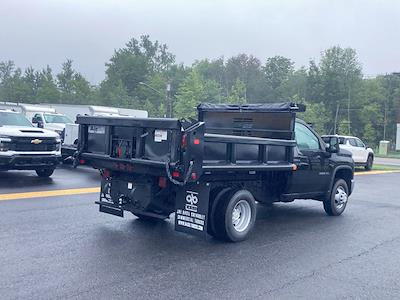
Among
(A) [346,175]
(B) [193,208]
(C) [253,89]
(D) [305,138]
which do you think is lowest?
(B) [193,208]

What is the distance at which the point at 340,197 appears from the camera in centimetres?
1037

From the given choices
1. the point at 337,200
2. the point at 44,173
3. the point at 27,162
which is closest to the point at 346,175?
the point at 337,200

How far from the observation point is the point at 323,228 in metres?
8.96

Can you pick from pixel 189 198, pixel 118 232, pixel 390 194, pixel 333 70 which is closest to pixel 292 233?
pixel 189 198

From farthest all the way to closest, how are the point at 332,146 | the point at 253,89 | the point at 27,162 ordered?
the point at 253,89 → the point at 27,162 → the point at 332,146

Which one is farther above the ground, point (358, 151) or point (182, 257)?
point (358, 151)

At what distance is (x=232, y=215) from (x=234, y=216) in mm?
177

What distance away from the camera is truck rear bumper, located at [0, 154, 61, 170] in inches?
495

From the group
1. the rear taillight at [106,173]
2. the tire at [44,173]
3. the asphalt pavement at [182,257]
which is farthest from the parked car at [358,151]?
the rear taillight at [106,173]

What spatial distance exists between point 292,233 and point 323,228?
2.93ft

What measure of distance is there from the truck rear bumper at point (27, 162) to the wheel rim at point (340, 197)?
766 centimetres

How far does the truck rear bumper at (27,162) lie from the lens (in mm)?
12562

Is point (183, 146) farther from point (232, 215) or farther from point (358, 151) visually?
point (358, 151)

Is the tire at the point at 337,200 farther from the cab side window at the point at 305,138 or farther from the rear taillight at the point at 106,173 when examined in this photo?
the rear taillight at the point at 106,173
